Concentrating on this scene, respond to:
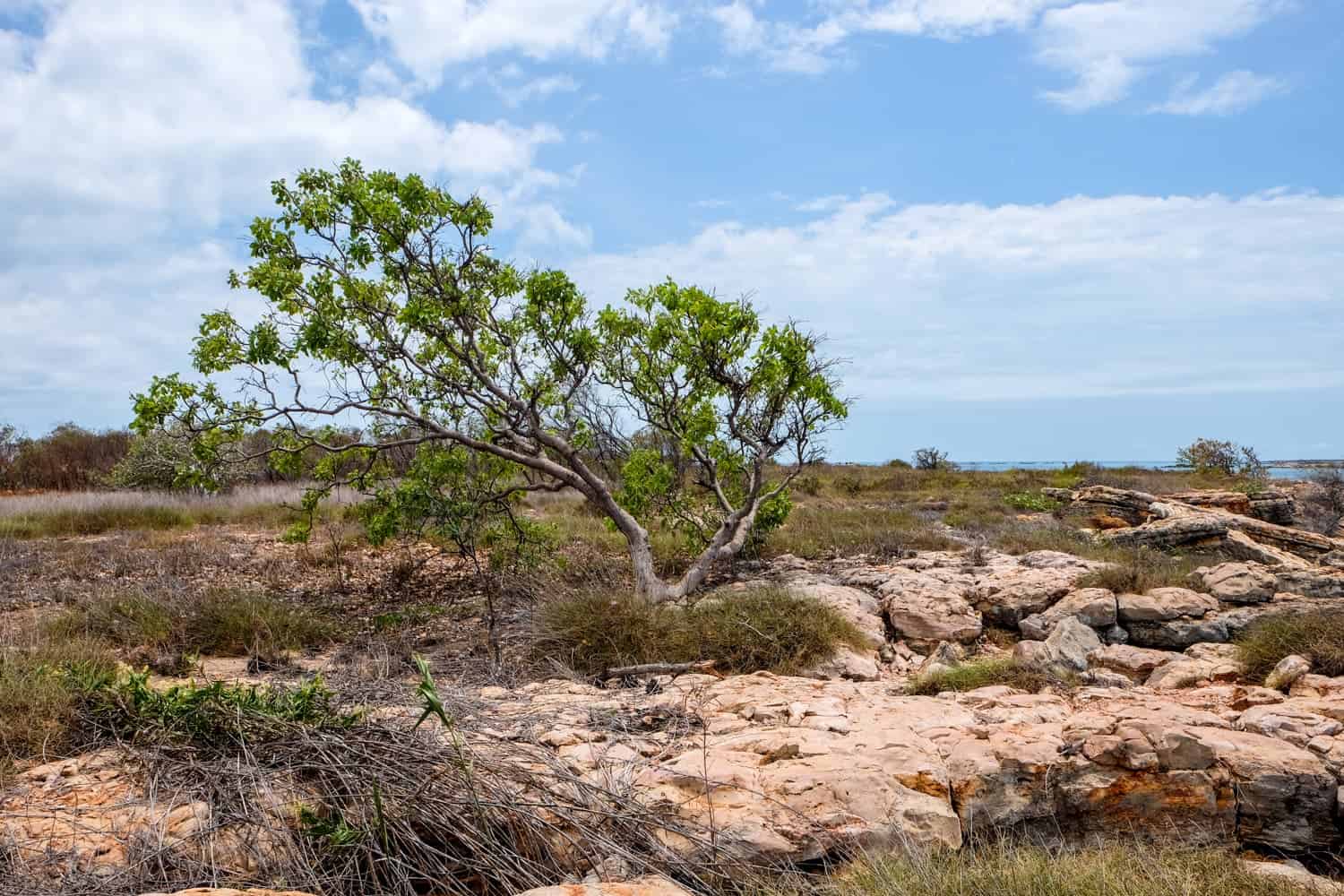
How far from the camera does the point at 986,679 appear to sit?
6.19 metres

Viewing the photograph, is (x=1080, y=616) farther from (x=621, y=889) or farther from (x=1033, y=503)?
(x=1033, y=503)

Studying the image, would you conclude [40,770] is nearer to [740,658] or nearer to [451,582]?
[740,658]

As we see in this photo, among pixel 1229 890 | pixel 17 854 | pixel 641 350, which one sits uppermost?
pixel 641 350

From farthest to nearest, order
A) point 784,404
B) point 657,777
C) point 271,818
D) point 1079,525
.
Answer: point 1079,525, point 784,404, point 657,777, point 271,818

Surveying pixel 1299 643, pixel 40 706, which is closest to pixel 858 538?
pixel 1299 643

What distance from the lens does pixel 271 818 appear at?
3.65 meters

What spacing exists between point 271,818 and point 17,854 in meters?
0.93

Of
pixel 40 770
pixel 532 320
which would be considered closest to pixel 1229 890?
pixel 40 770

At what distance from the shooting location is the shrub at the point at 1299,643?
6.04 meters

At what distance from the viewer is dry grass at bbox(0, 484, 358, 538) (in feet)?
49.9

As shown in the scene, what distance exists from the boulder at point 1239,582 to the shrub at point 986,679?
11.5ft

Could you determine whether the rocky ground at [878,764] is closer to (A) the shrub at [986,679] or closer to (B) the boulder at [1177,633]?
(A) the shrub at [986,679]

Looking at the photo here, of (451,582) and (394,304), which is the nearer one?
(394,304)

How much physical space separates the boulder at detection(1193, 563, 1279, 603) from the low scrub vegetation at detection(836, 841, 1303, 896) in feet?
19.0
